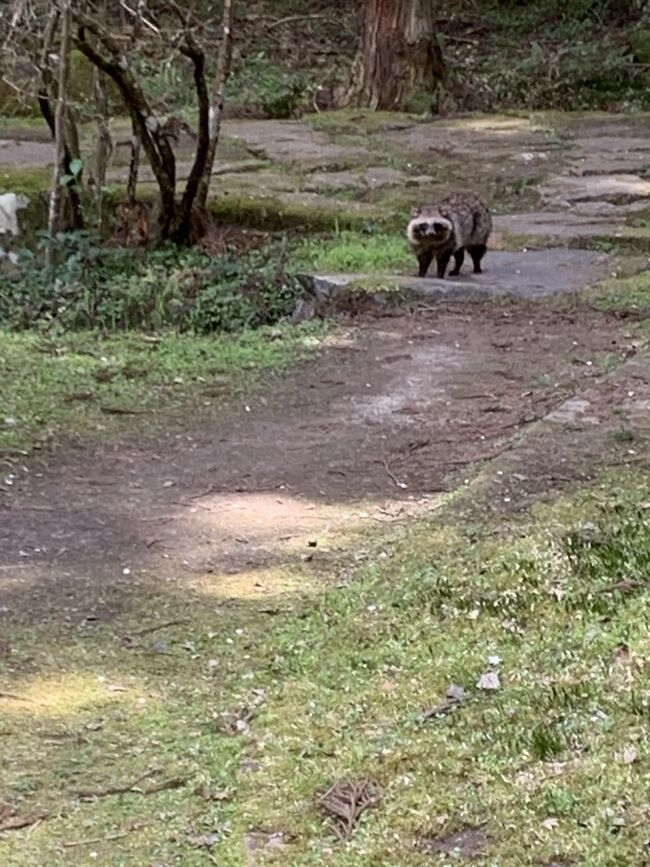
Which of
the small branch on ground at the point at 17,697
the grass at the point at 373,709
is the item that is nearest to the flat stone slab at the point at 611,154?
the grass at the point at 373,709

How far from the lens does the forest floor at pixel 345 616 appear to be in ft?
9.25

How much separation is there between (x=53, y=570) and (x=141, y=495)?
2.79 ft

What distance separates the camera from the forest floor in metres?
2.82

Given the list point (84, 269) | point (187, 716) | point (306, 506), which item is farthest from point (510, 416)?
point (84, 269)

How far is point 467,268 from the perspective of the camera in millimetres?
9250

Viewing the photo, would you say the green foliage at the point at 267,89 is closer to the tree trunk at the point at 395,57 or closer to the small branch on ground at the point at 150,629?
the tree trunk at the point at 395,57

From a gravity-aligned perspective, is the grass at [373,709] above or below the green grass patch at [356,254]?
below

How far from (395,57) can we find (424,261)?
25.2 ft

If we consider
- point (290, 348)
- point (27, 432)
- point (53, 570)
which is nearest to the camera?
point (53, 570)

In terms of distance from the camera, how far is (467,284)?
8438 mm

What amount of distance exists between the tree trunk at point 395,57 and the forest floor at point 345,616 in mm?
8937

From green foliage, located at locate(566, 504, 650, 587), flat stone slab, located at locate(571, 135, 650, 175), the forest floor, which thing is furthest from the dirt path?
flat stone slab, located at locate(571, 135, 650, 175)

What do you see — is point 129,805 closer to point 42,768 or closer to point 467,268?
point 42,768

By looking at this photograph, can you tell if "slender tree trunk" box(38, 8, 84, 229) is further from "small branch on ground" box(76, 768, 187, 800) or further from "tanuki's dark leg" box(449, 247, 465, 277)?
"small branch on ground" box(76, 768, 187, 800)
